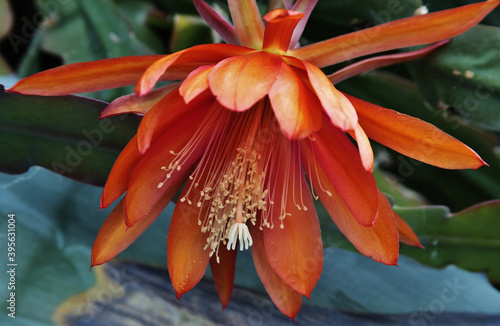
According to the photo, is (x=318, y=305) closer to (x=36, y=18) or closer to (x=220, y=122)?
(x=220, y=122)

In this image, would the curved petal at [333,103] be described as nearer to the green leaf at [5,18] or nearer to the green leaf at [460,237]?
the green leaf at [460,237]

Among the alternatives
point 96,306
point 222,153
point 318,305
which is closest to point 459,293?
point 318,305

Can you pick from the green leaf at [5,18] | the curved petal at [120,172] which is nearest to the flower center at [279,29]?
the curved petal at [120,172]

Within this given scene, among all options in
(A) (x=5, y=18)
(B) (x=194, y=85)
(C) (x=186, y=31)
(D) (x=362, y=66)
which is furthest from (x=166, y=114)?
(A) (x=5, y=18)

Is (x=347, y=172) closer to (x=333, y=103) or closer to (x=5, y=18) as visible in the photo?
(x=333, y=103)

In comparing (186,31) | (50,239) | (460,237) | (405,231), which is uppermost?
(186,31)

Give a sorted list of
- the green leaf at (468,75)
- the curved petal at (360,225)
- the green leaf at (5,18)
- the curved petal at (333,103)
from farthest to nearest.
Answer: the green leaf at (5,18), the green leaf at (468,75), the curved petal at (360,225), the curved petal at (333,103)

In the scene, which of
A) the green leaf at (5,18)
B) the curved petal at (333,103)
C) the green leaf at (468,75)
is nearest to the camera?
the curved petal at (333,103)

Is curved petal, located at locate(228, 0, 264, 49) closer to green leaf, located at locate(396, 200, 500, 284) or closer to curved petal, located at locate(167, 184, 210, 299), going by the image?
curved petal, located at locate(167, 184, 210, 299)
